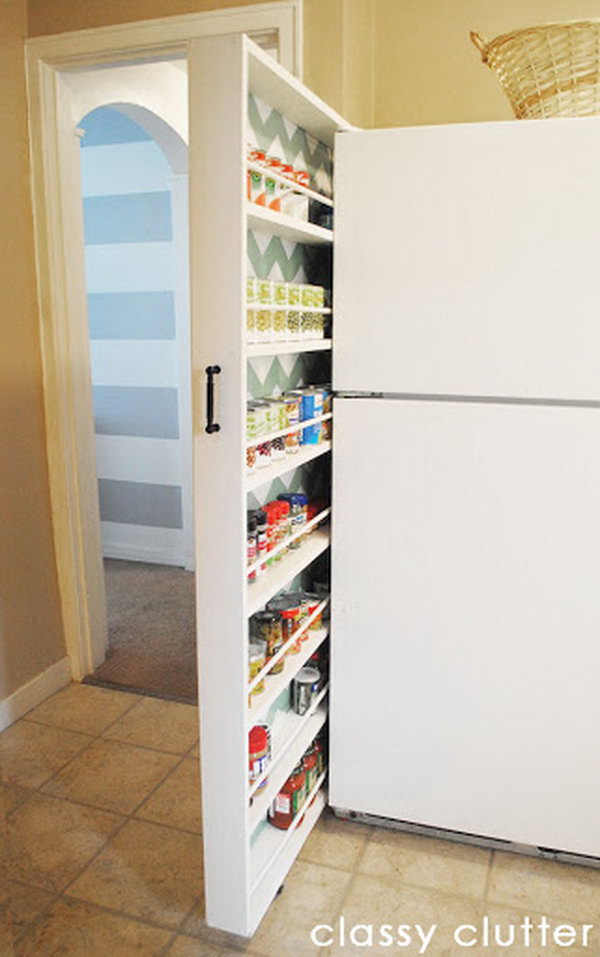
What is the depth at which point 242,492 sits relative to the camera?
4.93ft

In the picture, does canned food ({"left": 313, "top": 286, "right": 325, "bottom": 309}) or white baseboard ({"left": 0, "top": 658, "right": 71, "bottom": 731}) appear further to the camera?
white baseboard ({"left": 0, "top": 658, "right": 71, "bottom": 731})

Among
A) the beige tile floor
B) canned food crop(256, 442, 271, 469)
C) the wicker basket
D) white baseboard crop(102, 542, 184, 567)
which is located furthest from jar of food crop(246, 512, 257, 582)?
white baseboard crop(102, 542, 184, 567)

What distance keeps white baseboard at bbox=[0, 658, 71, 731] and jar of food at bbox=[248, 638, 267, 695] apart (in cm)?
126

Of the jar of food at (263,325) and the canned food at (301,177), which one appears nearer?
the jar of food at (263,325)

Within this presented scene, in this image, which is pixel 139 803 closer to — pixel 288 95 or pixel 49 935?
pixel 49 935

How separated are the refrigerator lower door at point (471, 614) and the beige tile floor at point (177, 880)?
11 centimetres

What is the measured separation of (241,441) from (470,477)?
632 millimetres

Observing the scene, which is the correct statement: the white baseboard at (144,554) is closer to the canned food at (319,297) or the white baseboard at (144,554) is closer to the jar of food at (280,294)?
the canned food at (319,297)

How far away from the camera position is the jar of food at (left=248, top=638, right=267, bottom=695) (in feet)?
5.54

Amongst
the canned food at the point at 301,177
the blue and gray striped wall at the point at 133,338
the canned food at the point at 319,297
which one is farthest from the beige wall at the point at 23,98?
the blue and gray striped wall at the point at 133,338

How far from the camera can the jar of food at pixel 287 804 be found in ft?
6.33

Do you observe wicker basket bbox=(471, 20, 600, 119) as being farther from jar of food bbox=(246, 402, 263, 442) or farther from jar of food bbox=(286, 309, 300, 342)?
jar of food bbox=(246, 402, 263, 442)

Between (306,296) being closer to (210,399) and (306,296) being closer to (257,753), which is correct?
(210,399)

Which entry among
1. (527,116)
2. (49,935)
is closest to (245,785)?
(49,935)
